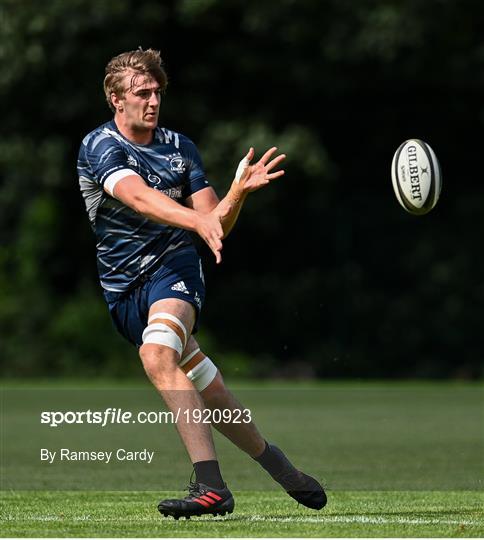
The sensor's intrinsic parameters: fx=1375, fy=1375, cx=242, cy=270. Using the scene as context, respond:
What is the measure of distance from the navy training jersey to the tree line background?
44.6 feet

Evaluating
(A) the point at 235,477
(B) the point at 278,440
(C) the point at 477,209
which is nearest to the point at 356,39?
(C) the point at 477,209

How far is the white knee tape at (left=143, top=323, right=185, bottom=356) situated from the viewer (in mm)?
6160

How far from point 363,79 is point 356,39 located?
1.94m

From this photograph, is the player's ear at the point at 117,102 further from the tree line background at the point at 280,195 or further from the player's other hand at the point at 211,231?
the tree line background at the point at 280,195

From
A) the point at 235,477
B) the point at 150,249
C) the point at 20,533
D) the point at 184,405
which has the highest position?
the point at 150,249

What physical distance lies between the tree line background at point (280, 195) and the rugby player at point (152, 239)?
1360 centimetres

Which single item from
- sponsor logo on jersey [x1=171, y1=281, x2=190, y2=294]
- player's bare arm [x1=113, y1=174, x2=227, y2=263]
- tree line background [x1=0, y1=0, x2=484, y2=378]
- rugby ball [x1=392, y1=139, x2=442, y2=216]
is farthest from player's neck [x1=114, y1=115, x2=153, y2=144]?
tree line background [x1=0, y1=0, x2=484, y2=378]

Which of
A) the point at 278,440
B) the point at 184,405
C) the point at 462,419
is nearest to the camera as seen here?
the point at 184,405

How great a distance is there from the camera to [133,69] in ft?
21.2

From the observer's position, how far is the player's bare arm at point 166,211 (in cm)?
591

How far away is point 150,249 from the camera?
6.52 metres

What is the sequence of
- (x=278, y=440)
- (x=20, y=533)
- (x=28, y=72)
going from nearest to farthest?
(x=20, y=533) < (x=278, y=440) < (x=28, y=72)

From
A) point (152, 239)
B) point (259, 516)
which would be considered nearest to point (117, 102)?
point (152, 239)

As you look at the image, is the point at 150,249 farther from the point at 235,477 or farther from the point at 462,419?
the point at 462,419
